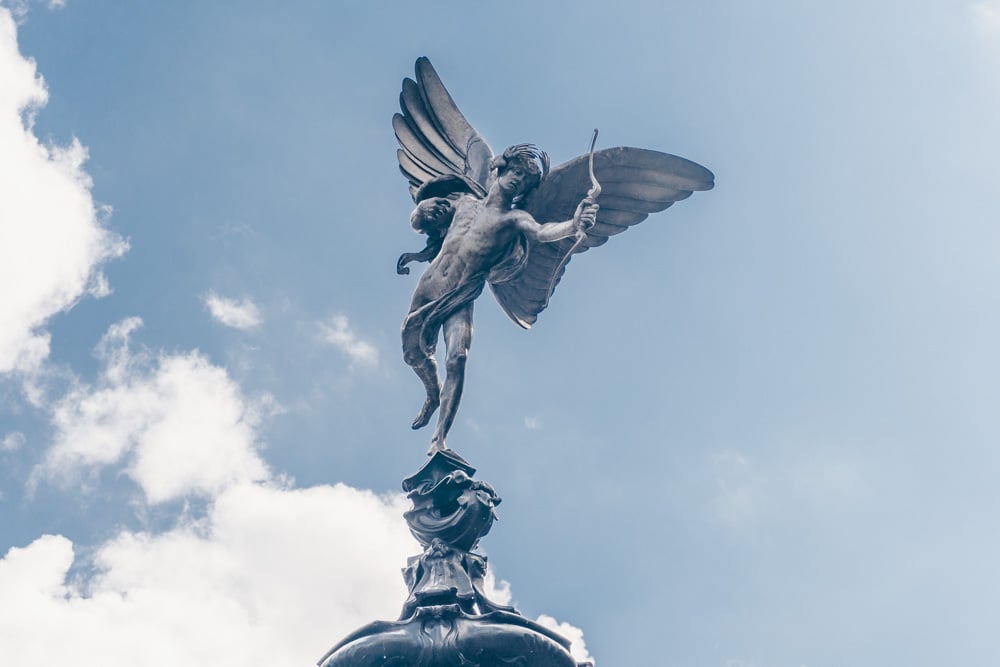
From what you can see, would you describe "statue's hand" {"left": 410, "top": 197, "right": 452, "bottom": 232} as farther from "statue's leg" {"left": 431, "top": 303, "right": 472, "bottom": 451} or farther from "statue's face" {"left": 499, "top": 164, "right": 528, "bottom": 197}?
"statue's leg" {"left": 431, "top": 303, "right": 472, "bottom": 451}

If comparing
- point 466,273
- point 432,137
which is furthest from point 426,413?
point 432,137

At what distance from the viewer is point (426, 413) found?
13469 mm

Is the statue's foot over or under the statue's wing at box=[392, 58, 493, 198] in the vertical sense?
under

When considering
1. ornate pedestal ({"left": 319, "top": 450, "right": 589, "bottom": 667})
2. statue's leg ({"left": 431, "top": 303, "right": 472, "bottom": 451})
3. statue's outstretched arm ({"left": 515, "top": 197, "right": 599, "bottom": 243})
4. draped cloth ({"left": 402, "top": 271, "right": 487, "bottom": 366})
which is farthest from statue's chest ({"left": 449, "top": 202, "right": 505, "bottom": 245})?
ornate pedestal ({"left": 319, "top": 450, "right": 589, "bottom": 667})

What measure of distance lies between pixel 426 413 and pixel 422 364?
0.44 metres

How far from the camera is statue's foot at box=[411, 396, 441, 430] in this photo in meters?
13.4

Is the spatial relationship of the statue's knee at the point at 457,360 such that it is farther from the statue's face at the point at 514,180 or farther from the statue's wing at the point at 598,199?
the statue's face at the point at 514,180

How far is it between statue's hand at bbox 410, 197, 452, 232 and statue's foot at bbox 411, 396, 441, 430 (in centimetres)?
173

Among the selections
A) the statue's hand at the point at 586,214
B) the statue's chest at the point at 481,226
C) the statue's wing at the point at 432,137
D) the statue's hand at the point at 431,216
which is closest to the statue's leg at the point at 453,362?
the statue's chest at the point at 481,226

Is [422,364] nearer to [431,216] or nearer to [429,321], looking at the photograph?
[429,321]

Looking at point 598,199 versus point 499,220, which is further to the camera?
point 598,199

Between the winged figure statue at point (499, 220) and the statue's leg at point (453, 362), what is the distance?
0.4 inches

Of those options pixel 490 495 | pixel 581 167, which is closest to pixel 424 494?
pixel 490 495

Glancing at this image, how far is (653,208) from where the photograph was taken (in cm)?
1434
